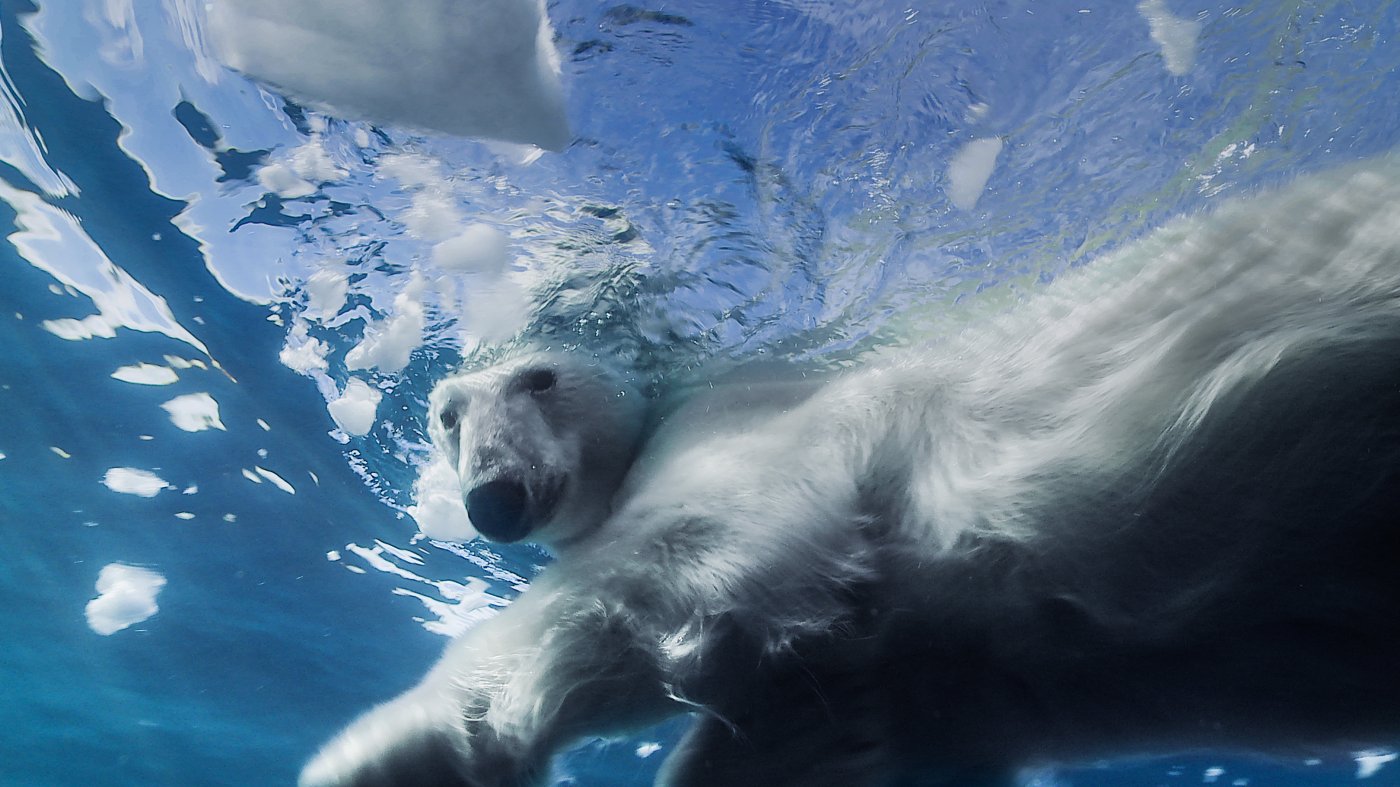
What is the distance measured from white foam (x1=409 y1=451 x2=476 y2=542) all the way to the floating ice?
6044 millimetres

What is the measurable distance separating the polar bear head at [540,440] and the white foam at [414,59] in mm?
1062

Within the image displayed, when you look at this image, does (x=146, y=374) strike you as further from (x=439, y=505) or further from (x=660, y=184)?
(x=660, y=184)

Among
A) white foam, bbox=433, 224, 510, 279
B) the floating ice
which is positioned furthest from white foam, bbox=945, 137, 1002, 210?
the floating ice

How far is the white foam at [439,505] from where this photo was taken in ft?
21.5

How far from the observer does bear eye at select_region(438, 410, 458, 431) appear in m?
3.40

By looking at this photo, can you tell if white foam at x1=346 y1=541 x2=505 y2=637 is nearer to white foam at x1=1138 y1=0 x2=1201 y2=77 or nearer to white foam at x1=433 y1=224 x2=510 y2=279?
white foam at x1=433 y1=224 x2=510 y2=279

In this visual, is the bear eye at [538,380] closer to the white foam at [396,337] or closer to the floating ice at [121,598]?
the white foam at [396,337]

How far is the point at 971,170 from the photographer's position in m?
3.21

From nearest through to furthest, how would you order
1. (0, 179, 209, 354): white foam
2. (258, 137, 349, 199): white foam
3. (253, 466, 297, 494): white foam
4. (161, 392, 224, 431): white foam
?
1. (258, 137, 349, 199): white foam
2. (0, 179, 209, 354): white foam
3. (161, 392, 224, 431): white foam
4. (253, 466, 297, 494): white foam

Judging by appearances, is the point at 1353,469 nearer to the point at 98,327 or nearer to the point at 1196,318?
the point at 1196,318

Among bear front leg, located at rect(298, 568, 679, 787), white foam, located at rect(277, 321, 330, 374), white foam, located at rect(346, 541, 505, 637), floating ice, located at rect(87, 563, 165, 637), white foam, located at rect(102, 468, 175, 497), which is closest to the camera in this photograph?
bear front leg, located at rect(298, 568, 679, 787)

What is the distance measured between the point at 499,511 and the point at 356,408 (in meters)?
4.37

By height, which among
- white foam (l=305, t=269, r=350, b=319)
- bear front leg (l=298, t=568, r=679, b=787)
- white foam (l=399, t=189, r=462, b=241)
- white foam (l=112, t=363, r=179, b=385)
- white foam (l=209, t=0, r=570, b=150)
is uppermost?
white foam (l=112, t=363, r=179, b=385)

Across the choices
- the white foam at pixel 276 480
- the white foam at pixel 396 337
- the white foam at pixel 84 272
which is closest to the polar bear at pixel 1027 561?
the white foam at pixel 396 337
